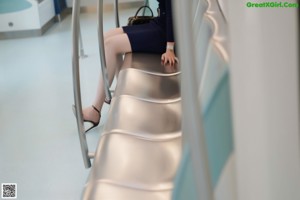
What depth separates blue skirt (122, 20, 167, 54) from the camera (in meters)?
2.20

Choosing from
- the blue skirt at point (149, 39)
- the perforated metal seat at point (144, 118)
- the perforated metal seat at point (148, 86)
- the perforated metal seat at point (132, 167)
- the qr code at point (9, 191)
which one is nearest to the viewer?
the perforated metal seat at point (132, 167)

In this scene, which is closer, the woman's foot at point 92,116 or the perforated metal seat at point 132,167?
the perforated metal seat at point 132,167

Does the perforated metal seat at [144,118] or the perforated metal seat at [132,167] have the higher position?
the perforated metal seat at [144,118]

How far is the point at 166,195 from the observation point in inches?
44.3

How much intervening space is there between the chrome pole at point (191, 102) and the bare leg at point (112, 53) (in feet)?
6.01

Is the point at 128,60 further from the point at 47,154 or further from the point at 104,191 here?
the point at 104,191

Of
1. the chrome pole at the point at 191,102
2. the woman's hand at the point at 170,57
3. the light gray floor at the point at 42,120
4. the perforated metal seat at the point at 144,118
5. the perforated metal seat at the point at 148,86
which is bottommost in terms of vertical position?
the light gray floor at the point at 42,120

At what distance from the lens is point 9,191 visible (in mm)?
1999

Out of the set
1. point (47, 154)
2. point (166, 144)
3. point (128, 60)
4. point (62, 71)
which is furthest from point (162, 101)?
point (62, 71)

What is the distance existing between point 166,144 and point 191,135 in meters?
0.92

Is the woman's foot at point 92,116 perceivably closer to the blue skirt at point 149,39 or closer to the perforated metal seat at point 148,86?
the blue skirt at point 149,39

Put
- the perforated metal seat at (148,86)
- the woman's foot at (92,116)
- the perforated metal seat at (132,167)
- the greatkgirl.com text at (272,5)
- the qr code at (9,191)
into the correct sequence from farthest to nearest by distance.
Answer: the woman's foot at (92,116) → the qr code at (9,191) → the perforated metal seat at (148,86) → the perforated metal seat at (132,167) → the greatkgirl.com text at (272,5)

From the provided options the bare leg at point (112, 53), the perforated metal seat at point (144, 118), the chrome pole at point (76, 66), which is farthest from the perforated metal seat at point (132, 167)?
the bare leg at point (112, 53)

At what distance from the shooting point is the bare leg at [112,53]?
89.7 inches
